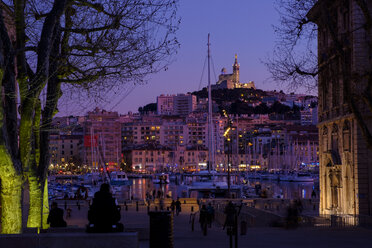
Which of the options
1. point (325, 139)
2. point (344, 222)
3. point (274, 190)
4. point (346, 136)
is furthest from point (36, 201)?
point (274, 190)

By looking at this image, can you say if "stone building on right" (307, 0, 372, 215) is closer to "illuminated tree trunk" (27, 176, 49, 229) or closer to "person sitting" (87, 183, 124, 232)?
"illuminated tree trunk" (27, 176, 49, 229)

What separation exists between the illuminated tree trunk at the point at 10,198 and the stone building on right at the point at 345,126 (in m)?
16.4

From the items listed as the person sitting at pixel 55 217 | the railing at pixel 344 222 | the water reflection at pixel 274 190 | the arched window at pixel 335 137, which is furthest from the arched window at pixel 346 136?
the water reflection at pixel 274 190

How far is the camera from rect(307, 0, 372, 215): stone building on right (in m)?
28.9

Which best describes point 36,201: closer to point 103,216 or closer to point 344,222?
point 103,216

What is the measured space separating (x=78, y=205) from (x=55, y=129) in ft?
108

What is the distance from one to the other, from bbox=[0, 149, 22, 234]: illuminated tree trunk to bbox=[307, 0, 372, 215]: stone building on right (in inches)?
646

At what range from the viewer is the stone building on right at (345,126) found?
94.9 ft

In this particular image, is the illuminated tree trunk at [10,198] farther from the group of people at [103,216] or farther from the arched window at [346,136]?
the arched window at [346,136]


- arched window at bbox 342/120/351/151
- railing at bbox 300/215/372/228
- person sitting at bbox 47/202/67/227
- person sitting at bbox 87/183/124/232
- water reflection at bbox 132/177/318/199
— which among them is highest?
arched window at bbox 342/120/351/151

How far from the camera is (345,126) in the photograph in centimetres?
3116

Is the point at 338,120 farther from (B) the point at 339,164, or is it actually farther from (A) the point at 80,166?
(A) the point at 80,166

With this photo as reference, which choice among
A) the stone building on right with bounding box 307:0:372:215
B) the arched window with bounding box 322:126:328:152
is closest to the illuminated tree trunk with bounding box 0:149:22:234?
the stone building on right with bounding box 307:0:372:215

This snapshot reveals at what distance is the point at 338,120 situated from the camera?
106ft
